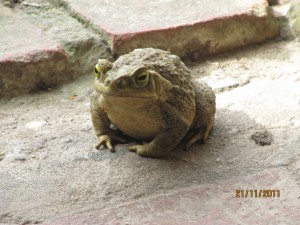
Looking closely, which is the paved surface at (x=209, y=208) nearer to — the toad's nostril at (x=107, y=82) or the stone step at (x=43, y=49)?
the toad's nostril at (x=107, y=82)

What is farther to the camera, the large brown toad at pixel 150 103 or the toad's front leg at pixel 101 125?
the toad's front leg at pixel 101 125

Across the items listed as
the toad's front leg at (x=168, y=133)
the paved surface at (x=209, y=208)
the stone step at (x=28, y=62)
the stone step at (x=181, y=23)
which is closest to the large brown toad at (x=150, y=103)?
the toad's front leg at (x=168, y=133)

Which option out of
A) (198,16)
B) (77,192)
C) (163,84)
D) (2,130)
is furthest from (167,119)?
(198,16)

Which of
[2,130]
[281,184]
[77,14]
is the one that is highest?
[77,14]

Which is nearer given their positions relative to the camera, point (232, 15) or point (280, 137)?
point (280, 137)

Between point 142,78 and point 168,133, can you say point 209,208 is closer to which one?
point 168,133

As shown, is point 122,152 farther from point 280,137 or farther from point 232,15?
point 232,15

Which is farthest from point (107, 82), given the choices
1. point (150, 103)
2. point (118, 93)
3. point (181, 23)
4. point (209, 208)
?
point (181, 23)
